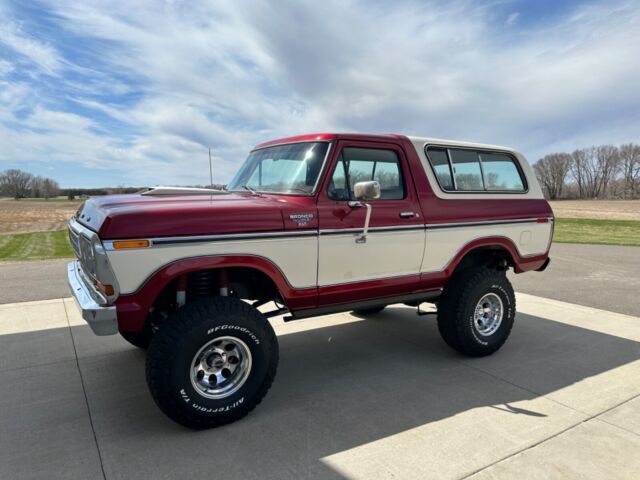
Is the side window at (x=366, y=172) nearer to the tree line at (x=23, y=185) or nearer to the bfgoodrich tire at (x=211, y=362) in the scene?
the bfgoodrich tire at (x=211, y=362)

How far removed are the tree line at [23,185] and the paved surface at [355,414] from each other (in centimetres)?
7147

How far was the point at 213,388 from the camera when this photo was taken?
3195 millimetres

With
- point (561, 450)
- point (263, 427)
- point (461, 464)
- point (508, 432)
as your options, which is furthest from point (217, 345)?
point (561, 450)

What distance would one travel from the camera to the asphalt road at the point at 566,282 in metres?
6.75

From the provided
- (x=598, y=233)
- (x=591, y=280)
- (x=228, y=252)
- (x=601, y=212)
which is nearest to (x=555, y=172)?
(x=601, y=212)

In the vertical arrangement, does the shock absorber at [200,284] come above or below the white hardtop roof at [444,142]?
below

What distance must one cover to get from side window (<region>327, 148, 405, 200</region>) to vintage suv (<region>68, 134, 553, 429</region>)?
0.04 feet

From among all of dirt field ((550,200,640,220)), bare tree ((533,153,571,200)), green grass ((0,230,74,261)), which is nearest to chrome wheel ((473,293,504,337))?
green grass ((0,230,74,261))

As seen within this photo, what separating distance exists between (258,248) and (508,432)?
2217 mm

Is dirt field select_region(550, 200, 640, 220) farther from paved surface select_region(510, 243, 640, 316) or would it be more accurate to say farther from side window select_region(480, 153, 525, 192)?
side window select_region(480, 153, 525, 192)

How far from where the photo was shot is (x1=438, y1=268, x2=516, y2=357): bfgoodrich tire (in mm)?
4332

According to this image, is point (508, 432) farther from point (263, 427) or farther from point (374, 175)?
point (374, 175)

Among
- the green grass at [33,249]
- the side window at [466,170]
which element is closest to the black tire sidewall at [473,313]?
the side window at [466,170]

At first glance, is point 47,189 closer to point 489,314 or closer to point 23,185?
point 23,185
